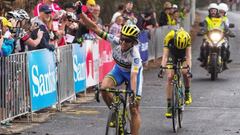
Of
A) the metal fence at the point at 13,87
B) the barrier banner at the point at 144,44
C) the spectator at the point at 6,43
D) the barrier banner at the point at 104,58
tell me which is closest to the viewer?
the spectator at the point at 6,43

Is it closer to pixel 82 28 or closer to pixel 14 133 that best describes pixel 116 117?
pixel 14 133

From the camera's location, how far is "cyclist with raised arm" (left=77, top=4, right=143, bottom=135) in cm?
938

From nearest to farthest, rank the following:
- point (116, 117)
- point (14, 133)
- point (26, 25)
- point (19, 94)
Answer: point (116, 117)
point (14, 133)
point (19, 94)
point (26, 25)

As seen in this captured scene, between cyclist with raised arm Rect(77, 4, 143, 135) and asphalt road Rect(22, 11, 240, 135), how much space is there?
1499 millimetres

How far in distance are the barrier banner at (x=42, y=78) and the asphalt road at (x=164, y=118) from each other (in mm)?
358

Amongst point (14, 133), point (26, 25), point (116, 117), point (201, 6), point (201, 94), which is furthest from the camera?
point (201, 6)

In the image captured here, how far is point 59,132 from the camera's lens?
1127 centimetres

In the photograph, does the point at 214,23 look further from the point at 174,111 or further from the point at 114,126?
the point at 114,126

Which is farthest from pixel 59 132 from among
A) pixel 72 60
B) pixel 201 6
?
pixel 201 6

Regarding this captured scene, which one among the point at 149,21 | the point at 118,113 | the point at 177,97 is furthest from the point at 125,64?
the point at 149,21

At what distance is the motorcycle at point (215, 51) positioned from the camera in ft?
63.4

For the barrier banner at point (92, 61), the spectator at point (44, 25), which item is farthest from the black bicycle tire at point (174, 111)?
the barrier banner at point (92, 61)

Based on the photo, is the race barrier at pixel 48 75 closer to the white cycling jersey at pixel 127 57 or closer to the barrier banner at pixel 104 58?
the barrier banner at pixel 104 58

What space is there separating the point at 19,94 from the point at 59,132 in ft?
3.34
